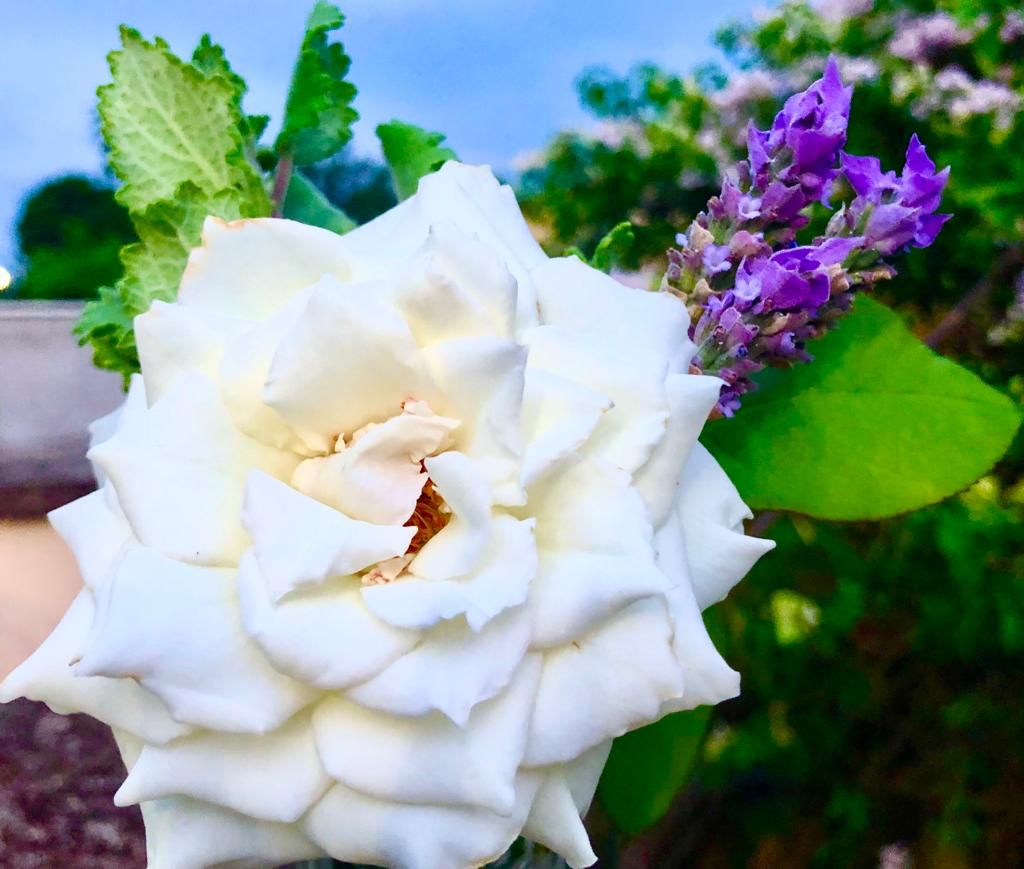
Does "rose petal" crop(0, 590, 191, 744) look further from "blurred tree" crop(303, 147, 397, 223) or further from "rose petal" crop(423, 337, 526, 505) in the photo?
"blurred tree" crop(303, 147, 397, 223)

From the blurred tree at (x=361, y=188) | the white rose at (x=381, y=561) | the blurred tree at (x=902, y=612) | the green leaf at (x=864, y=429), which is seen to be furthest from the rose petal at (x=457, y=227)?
the blurred tree at (x=902, y=612)

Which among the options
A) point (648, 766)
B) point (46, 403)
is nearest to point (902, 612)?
point (648, 766)

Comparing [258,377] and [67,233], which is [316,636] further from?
[67,233]

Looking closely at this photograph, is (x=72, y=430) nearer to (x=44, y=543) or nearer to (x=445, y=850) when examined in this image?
(x=44, y=543)

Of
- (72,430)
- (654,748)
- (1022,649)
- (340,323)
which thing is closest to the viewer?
(340,323)

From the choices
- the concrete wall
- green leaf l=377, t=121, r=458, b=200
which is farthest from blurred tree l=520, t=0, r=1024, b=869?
the concrete wall

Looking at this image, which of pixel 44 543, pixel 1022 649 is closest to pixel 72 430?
pixel 44 543

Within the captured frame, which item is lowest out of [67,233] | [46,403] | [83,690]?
[46,403]
